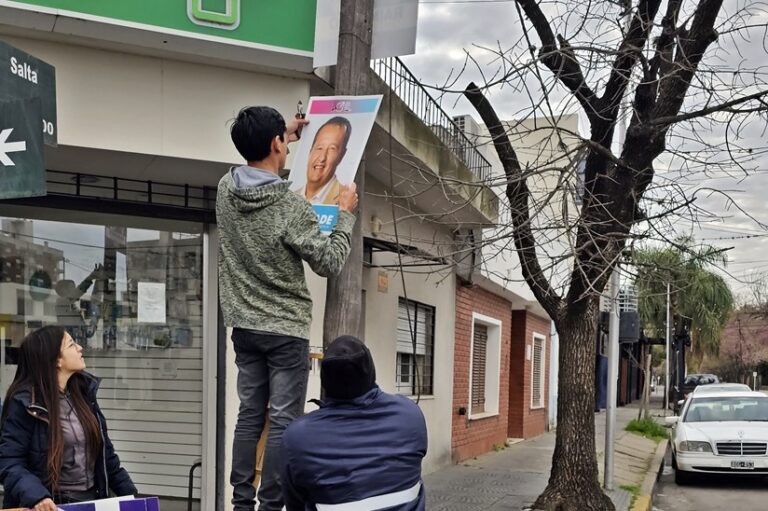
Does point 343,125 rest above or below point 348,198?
above

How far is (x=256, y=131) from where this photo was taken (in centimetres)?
329

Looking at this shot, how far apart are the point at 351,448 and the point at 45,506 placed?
144 centimetres

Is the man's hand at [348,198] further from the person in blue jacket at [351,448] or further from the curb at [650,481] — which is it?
the curb at [650,481]

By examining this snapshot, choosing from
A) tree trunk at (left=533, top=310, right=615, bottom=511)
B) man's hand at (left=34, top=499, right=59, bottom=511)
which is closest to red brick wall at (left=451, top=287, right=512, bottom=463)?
tree trunk at (left=533, top=310, right=615, bottom=511)

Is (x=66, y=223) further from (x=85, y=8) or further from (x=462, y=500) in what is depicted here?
(x=462, y=500)

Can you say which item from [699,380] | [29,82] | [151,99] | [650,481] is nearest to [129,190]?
[151,99]

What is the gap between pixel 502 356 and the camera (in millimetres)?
16031

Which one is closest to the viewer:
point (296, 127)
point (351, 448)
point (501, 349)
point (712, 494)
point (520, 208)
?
point (351, 448)

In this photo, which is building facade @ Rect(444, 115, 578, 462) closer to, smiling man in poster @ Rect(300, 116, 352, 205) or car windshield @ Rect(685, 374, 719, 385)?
smiling man in poster @ Rect(300, 116, 352, 205)

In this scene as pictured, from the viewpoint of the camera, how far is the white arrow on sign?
3770 millimetres

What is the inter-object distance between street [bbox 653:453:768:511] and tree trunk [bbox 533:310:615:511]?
3566 millimetres

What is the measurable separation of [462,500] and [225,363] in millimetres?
4147

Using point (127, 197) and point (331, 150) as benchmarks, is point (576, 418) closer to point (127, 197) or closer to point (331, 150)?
point (127, 197)

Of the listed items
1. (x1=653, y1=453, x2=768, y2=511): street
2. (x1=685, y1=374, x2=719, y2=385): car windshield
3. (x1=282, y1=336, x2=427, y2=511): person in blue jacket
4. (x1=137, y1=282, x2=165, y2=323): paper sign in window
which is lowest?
(x1=685, y1=374, x2=719, y2=385): car windshield
